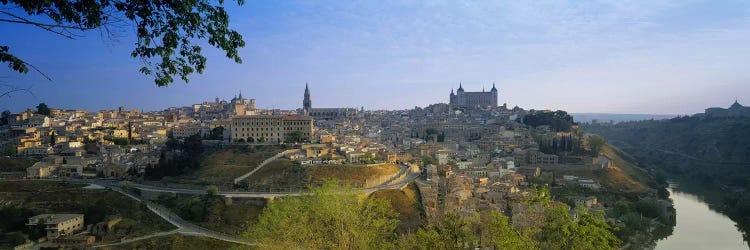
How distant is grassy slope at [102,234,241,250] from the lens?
969 inches

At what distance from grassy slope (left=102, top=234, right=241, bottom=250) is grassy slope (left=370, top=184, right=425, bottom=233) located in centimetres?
970

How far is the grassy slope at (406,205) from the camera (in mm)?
29375

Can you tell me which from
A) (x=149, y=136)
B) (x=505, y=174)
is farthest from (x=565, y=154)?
(x=149, y=136)

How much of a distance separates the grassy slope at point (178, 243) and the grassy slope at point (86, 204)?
1.72 meters

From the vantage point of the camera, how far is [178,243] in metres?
25.0

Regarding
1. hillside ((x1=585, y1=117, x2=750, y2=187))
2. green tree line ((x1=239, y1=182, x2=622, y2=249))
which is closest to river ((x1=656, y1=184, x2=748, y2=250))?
hillside ((x1=585, y1=117, x2=750, y2=187))

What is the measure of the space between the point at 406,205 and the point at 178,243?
1397cm

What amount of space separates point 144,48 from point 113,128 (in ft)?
184

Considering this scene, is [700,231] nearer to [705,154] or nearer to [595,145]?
[595,145]

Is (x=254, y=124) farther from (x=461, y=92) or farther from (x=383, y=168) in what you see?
(x=461, y=92)

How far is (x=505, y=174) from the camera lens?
4816cm

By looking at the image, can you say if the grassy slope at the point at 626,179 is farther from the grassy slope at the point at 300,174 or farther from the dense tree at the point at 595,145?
the grassy slope at the point at 300,174

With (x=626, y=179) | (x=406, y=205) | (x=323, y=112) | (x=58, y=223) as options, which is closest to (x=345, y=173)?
(x=406, y=205)

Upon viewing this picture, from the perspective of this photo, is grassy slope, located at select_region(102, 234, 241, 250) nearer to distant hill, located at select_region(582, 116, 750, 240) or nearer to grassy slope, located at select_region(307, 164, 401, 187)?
grassy slope, located at select_region(307, 164, 401, 187)
